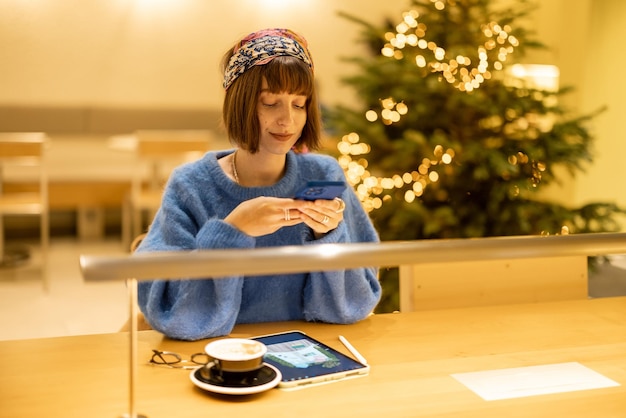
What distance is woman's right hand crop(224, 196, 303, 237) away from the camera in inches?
54.7

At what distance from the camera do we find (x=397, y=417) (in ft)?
3.41

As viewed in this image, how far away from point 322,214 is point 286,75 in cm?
31

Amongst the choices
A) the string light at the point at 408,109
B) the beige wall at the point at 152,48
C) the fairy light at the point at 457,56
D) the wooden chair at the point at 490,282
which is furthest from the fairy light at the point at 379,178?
the beige wall at the point at 152,48

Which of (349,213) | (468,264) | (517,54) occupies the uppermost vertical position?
(517,54)

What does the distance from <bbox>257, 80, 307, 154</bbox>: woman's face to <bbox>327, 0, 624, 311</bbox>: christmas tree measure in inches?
54.3

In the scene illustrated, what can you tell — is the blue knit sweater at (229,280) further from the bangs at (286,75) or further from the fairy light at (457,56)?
the fairy light at (457,56)

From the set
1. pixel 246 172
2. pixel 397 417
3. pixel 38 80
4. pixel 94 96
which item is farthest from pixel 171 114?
pixel 397 417

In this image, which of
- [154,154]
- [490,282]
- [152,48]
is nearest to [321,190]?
[490,282]

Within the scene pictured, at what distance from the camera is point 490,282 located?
5.65 feet

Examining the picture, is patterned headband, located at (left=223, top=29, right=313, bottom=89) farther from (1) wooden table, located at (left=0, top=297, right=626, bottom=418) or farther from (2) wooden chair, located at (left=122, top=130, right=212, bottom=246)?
(2) wooden chair, located at (left=122, top=130, right=212, bottom=246)

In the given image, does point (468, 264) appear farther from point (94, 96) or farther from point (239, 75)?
point (94, 96)

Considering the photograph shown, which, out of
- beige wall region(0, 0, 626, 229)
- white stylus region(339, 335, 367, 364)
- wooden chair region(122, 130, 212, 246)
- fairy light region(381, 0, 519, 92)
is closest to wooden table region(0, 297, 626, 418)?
white stylus region(339, 335, 367, 364)

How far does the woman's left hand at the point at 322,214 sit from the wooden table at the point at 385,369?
20cm

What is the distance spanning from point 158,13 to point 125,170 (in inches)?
54.5
